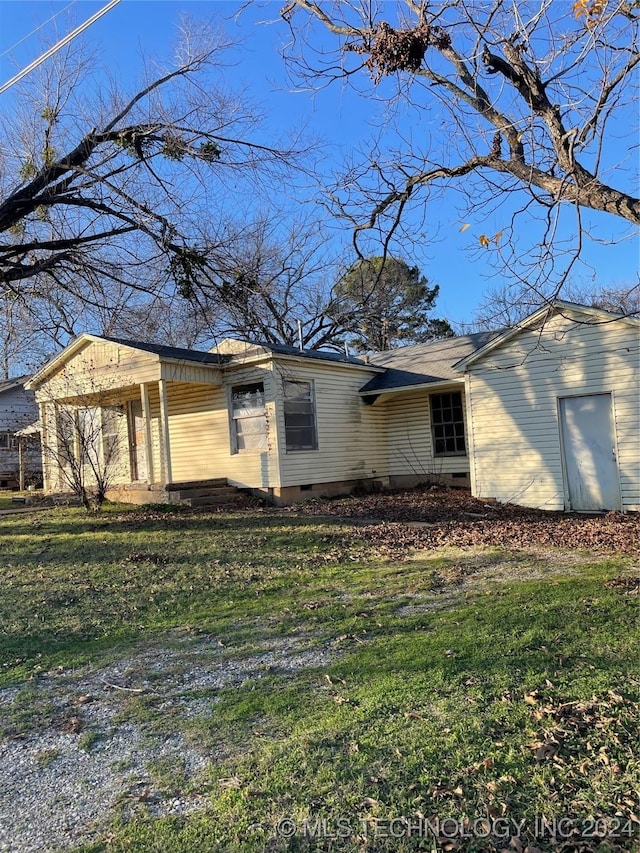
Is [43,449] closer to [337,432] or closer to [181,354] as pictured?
[181,354]

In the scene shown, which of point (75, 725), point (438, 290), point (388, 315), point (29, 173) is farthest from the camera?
point (438, 290)

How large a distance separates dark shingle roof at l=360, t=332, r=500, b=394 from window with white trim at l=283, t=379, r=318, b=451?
1970 mm

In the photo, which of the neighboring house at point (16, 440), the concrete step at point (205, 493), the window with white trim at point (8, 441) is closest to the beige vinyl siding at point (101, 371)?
the concrete step at point (205, 493)

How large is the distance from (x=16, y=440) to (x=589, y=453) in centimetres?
1988

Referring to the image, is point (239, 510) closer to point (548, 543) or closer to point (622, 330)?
point (548, 543)

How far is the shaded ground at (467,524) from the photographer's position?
334 inches

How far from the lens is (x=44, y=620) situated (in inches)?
223

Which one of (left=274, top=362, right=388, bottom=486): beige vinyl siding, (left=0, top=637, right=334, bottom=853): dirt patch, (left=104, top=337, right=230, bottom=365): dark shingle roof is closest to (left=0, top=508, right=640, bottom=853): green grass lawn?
(left=0, top=637, right=334, bottom=853): dirt patch

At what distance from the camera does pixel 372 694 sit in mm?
3568

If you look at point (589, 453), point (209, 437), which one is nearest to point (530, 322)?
point (589, 453)

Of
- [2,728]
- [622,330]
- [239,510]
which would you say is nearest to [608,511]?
[622,330]

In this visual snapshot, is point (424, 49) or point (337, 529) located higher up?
point (424, 49)

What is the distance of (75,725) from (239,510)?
372 inches

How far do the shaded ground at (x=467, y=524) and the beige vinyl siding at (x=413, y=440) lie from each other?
5.44 feet
